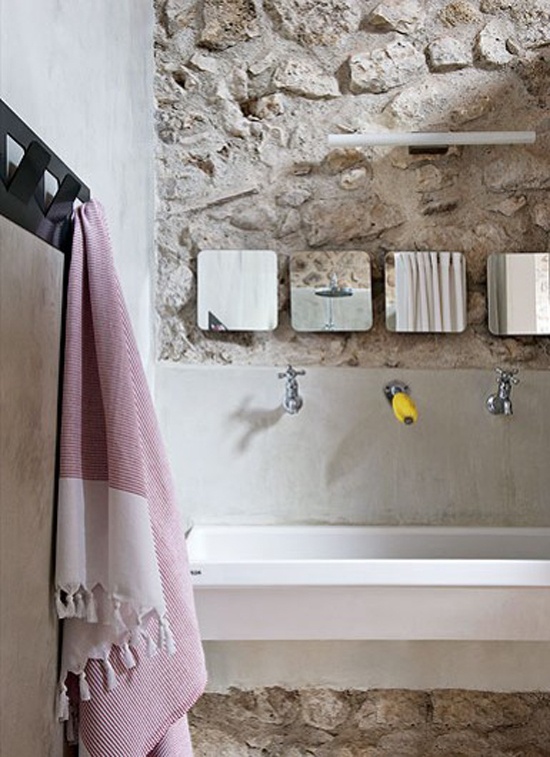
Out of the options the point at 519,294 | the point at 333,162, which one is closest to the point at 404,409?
the point at 519,294

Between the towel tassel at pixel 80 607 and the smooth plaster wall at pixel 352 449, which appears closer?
the towel tassel at pixel 80 607

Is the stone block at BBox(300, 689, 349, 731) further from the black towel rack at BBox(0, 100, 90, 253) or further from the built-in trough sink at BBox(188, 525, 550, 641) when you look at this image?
the black towel rack at BBox(0, 100, 90, 253)

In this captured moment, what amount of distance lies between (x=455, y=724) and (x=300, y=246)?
123 centimetres

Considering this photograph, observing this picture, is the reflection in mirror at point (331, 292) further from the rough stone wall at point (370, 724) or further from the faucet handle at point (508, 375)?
the rough stone wall at point (370, 724)

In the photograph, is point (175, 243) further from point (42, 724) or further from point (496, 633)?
point (42, 724)

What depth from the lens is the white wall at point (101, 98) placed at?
1.07m

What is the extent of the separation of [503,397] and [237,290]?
0.72m

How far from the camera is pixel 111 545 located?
105 centimetres

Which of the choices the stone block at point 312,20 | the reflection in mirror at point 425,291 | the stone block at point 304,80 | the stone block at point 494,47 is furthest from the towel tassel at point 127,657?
A: the stone block at point 494,47

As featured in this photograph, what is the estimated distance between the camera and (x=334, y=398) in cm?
209

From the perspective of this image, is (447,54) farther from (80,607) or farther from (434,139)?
(80,607)

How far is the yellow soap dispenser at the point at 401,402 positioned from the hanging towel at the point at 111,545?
84 centimetres

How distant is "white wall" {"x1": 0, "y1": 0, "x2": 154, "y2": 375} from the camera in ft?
3.51

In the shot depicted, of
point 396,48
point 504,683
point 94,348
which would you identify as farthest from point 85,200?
point 504,683
